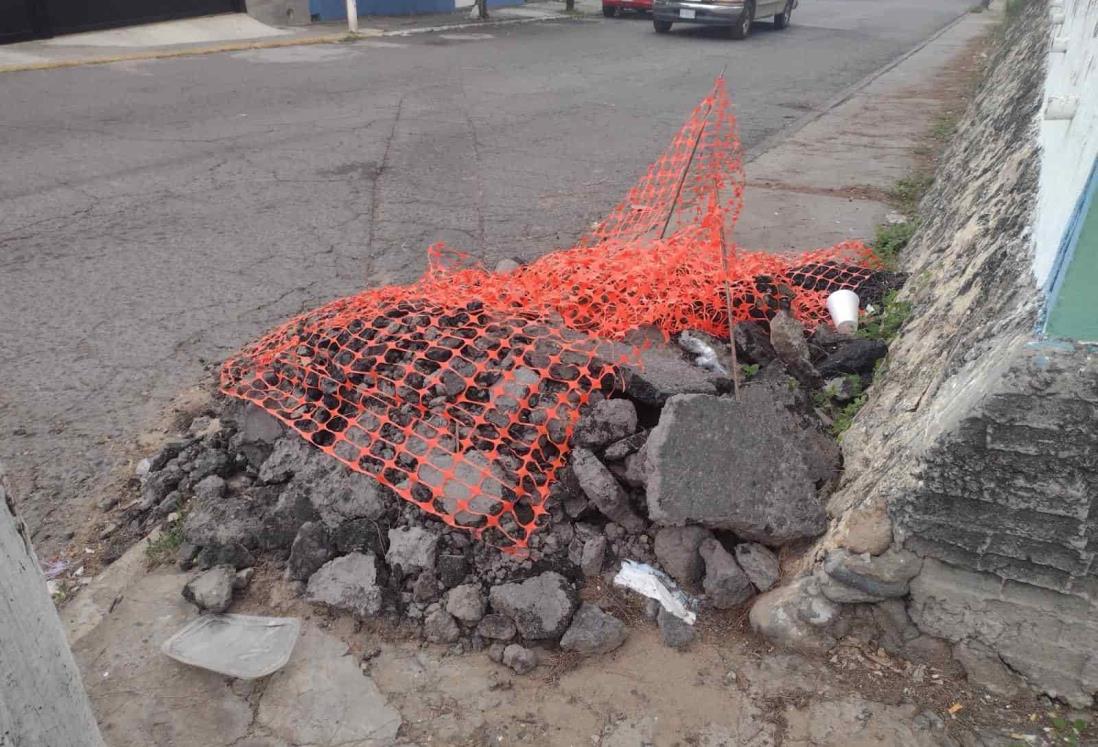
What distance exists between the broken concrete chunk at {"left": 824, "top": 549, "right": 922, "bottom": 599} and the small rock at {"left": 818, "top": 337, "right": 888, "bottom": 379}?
1542mm

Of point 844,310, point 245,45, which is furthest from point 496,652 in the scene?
point 245,45

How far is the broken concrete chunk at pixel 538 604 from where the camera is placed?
268cm

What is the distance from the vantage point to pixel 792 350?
379 cm

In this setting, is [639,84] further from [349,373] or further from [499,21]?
[349,373]

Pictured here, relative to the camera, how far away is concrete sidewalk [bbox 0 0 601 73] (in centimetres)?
1271

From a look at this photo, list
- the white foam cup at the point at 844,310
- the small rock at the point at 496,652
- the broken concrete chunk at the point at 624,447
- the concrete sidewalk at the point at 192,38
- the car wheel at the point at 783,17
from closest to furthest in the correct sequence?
the small rock at the point at 496,652
the broken concrete chunk at the point at 624,447
the white foam cup at the point at 844,310
the concrete sidewalk at the point at 192,38
the car wheel at the point at 783,17

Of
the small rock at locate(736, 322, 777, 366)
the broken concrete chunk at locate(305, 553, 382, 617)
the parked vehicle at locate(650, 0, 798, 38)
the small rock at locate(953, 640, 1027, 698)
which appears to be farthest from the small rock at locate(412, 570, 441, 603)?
the parked vehicle at locate(650, 0, 798, 38)

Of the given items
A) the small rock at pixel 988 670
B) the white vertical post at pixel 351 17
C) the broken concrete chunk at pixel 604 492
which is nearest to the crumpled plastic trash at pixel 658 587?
the broken concrete chunk at pixel 604 492

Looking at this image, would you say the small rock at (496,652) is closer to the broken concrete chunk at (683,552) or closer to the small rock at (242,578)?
the broken concrete chunk at (683,552)

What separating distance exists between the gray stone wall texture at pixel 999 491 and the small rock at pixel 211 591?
2.05 meters

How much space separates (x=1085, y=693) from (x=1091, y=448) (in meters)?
0.82

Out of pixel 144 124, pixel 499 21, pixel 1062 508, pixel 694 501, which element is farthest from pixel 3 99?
pixel 499 21

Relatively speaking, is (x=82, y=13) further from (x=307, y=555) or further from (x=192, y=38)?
(x=307, y=555)

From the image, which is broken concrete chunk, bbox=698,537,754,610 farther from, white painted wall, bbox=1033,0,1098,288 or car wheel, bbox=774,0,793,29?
car wheel, bbox=774,0,793,29
